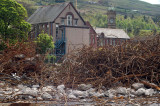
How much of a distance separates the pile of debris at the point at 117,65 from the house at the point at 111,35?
17.0 inches

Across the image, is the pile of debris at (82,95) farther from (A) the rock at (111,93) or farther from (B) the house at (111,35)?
(B) the house at (111,35)

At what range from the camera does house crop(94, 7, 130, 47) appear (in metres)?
9.12

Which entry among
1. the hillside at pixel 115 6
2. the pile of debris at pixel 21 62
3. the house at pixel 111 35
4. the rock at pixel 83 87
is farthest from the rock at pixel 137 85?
the hillside at pixel 115 6

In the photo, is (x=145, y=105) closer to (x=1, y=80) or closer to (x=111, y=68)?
(x=111, y=68)

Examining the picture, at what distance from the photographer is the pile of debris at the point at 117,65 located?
7.82m

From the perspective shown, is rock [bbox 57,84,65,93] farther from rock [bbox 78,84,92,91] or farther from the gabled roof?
the gabled roof

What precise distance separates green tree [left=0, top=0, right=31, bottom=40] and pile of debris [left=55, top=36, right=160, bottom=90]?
8.71 metres

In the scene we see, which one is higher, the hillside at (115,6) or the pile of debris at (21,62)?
the hillside at (115,6)

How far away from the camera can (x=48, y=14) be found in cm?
3934

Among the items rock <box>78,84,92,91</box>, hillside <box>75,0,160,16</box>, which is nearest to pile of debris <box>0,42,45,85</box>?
rock <box>78,84,92,91</box>

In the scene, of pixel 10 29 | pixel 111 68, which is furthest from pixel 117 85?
pixel 10 29

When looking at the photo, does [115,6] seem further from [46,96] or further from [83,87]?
[46,96]

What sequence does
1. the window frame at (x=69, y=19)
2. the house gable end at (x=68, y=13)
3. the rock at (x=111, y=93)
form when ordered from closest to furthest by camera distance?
the rock at (x=111, y=93), the house gable end at (x=68, y=13), the window frame at (x=69, y=19)

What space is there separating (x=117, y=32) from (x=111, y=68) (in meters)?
51.2
